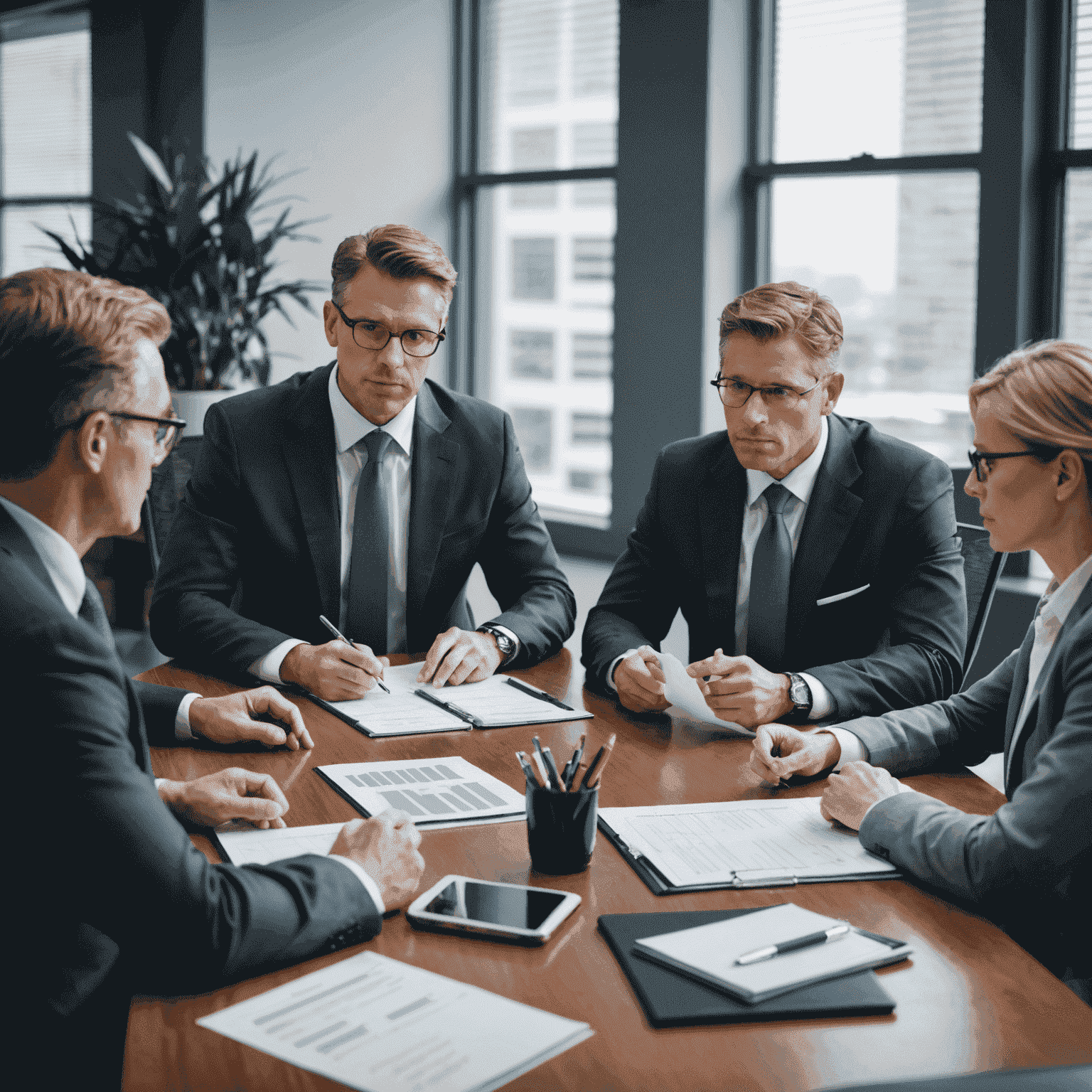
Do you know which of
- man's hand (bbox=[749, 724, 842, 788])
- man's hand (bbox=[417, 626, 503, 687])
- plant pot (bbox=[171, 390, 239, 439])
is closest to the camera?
man's hand (bbox=[749, 724, 842, 788])

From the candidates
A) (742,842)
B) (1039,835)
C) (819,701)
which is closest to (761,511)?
(819,701)

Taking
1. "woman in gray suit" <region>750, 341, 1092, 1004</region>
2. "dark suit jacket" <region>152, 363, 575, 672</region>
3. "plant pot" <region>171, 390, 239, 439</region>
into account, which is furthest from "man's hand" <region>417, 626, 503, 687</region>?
"plant pot" <region>171, 390, 239, 439</region>

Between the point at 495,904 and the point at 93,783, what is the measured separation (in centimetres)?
43

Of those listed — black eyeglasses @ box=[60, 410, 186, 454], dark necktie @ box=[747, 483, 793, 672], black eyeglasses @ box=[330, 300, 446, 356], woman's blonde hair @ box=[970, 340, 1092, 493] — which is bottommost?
dark necktie @ box=[747, 483, 793, 672]

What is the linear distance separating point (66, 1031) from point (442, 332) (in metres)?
1.70

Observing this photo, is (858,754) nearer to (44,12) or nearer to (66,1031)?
(66,1031)

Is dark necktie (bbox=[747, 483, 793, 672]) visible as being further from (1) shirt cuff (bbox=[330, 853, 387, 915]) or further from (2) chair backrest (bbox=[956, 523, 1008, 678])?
(1) shirt cuff (bbox=[330, 853, 387, 915])

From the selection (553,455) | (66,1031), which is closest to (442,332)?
(66,1031)

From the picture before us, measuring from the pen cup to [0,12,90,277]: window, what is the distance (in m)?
6.01

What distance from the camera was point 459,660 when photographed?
218cm

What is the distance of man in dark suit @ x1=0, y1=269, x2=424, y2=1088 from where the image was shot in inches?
42.8

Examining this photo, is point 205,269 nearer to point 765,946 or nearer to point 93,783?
point 93,783

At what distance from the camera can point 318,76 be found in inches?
194

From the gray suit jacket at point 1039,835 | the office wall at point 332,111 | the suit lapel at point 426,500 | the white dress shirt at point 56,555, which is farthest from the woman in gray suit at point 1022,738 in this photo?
the office wall at point 332,111
